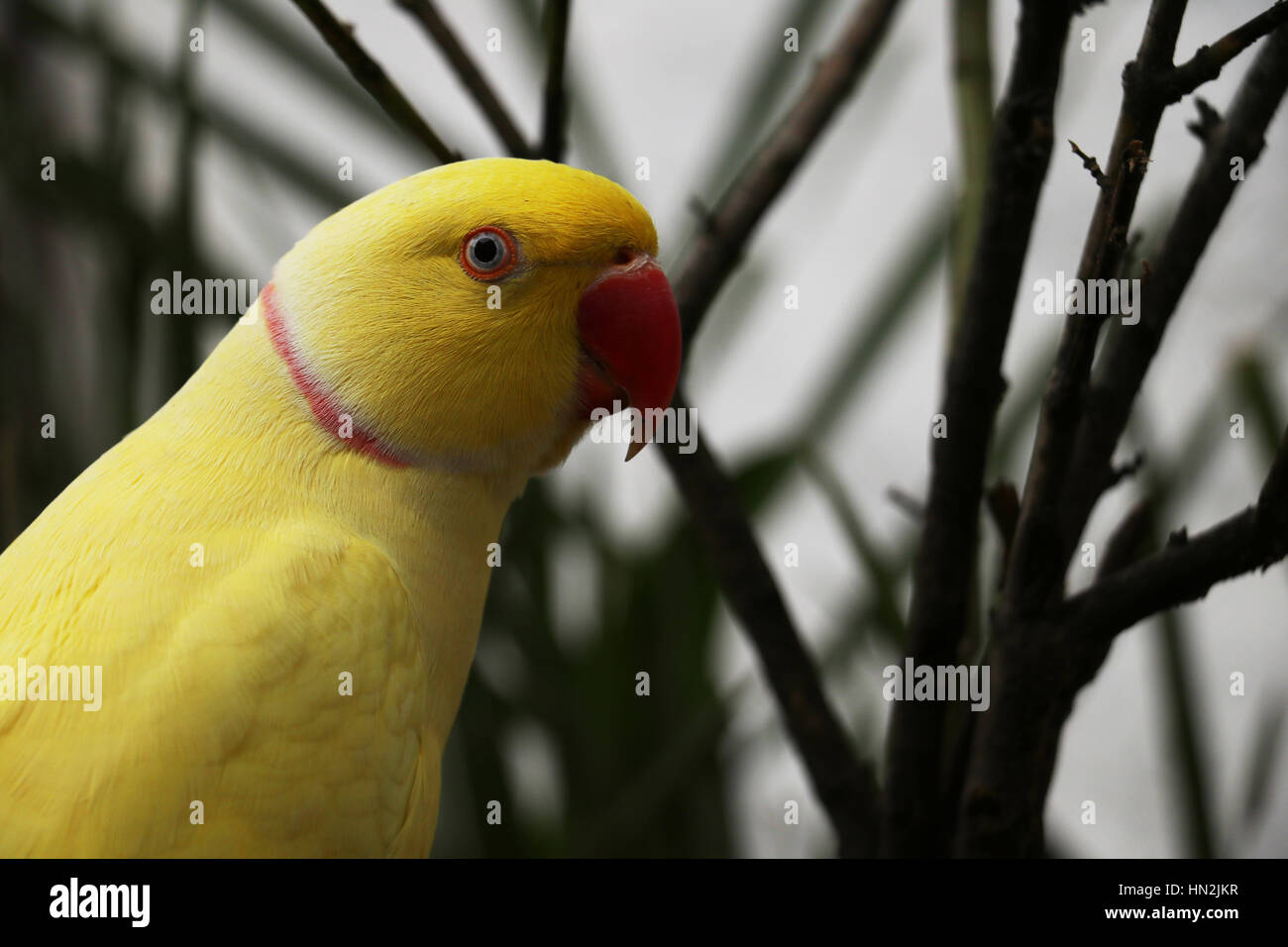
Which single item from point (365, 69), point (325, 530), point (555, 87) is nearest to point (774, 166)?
point (555, 87)

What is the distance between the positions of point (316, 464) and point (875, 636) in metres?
0.60

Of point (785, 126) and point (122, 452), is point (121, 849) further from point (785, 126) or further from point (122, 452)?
point (785, 126)

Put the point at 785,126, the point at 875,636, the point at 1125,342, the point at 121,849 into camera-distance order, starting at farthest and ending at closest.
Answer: the point at 875,636
the point at 785,126
the point at 1125,342
the point at 121,849

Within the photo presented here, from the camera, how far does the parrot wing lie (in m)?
0.50

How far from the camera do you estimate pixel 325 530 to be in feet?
1.82

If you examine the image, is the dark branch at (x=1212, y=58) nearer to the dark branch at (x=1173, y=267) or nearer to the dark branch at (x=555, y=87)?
the dark branch at (x=1173, y=267)

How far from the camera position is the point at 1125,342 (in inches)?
23.5

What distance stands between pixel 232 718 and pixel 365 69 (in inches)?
13.9

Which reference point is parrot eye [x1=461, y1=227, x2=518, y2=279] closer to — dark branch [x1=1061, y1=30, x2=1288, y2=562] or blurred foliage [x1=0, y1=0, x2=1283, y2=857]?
dark branch [x1=1061, y1=30, x2=1288, y2=562]

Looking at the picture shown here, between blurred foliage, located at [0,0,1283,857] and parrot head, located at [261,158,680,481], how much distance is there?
420 mm

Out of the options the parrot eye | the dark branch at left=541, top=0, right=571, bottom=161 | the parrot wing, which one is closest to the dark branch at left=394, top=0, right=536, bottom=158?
the dark branch at left=541, top=0, right=571, bottom=161

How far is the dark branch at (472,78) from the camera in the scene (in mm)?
662

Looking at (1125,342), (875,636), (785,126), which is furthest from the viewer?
(875,636)
